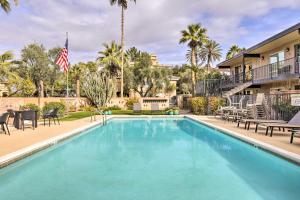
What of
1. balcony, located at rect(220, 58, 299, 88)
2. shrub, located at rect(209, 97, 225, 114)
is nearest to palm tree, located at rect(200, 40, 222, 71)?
balcony, located at rect(220, 58, 299, 88)

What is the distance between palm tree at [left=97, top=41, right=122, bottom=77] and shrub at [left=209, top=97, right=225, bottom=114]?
20.8 m

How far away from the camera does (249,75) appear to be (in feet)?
87.7

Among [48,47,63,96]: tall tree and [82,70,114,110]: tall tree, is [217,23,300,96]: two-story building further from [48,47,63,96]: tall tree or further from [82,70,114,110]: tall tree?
[48,47,63,96]: tall tree

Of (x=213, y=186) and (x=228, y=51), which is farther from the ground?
(x=228, y=51)

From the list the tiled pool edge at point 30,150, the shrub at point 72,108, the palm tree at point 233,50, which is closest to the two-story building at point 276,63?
the tiled pool edge at point 30,150

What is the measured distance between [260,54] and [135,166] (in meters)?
20.8

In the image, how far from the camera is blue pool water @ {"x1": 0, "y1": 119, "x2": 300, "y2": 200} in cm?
566

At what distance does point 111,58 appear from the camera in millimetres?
41375

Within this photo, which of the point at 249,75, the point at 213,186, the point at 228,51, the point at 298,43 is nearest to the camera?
the point at 213,186

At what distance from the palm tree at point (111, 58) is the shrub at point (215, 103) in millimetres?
20845

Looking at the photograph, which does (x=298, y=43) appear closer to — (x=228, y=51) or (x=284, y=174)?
(x=284, y=174)

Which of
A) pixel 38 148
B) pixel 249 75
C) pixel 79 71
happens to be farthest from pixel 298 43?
pixel 79 71

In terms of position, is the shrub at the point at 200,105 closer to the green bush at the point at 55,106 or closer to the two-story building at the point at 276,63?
the two-story building at the point at 276,63

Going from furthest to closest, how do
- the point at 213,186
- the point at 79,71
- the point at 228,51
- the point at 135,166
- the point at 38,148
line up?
the point at 79,71 → the point at 228,51 → the point at 38,148 → the point at 135,166 → the point at 213,186
